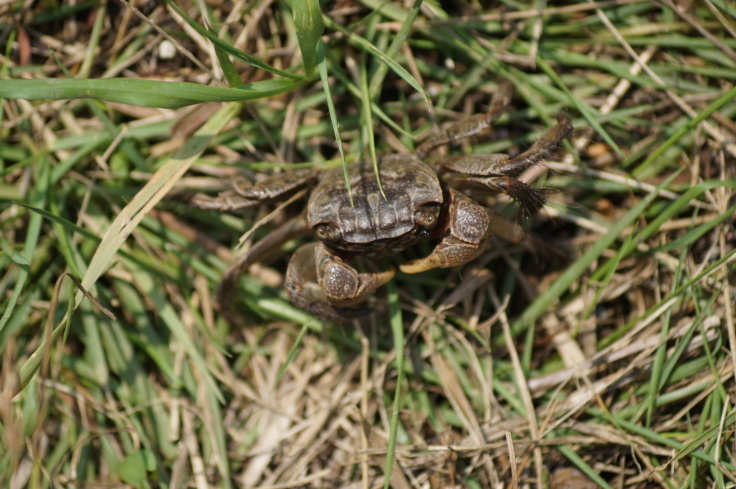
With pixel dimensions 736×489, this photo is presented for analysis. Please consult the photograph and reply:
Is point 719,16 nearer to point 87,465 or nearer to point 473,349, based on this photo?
point 473,349

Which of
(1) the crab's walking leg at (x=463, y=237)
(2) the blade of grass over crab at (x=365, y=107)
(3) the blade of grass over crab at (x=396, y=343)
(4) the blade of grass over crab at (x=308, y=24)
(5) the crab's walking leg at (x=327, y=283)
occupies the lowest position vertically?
(3) the blade of grass over crab at (x=396, y=343)

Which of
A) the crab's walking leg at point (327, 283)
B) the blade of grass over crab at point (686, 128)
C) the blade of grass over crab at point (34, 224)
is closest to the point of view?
the crab's walking leg at point (327, 283)

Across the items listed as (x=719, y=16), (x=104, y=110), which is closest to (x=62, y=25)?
(x=104, y=110)

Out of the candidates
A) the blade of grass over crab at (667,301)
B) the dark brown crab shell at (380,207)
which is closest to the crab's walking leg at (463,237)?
the dark brown crab shell at (380,207)

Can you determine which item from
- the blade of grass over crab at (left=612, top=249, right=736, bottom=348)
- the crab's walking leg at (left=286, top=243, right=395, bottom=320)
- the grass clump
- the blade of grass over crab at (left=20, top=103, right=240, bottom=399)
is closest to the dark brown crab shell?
the crab's walking leg at (left=286, top=243, right=395, bottom=320)

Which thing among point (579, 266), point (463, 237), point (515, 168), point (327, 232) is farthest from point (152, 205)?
point (579, 266)

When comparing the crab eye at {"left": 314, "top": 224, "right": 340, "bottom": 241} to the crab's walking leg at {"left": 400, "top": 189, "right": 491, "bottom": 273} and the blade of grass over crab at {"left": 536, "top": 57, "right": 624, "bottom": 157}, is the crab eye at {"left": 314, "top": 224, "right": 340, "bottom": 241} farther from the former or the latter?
the blade of grass over crab at {"left": 536, "top": 57, "right": 624, "bottom": 157}

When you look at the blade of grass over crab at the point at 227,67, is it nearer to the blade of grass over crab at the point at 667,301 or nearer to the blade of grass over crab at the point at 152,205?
the blade of grass over crab at the point at 152,205
